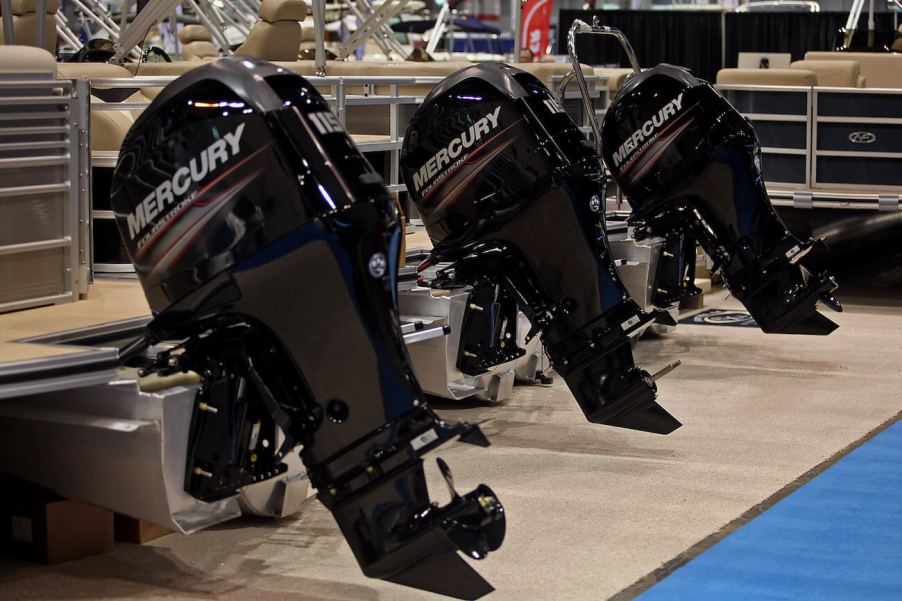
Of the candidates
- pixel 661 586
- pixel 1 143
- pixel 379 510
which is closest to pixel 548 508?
pixel 661 586

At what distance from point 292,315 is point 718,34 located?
1494 cm

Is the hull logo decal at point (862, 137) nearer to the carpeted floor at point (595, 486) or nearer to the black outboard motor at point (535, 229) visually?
the carpeted floor at point (595, 486)

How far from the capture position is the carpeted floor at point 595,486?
9.54ft

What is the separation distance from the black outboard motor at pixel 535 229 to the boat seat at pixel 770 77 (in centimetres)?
324

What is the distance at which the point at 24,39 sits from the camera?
27.8 feet

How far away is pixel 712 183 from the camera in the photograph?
446 centimetres

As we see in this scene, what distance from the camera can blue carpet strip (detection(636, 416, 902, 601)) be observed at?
288cm

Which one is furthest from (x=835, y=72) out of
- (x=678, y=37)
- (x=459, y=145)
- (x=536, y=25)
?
(x=678, y=37)

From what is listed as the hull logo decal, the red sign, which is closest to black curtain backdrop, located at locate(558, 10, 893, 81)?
the red sign

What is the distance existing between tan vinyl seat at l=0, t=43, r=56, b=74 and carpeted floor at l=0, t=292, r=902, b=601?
1.10m

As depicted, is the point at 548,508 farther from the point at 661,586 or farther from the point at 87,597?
the point at 87,597

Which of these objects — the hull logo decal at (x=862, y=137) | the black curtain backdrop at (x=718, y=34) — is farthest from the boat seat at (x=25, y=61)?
the black curtain backdrop at (x=718, y=34)

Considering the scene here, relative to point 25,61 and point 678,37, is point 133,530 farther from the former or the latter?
point 678,37

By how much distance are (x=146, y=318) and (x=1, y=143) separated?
19.7 inches
